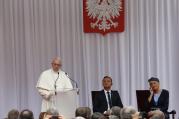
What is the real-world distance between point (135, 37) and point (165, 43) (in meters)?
0.61

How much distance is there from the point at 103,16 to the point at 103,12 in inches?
3.3

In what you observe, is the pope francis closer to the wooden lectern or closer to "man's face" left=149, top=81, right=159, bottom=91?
the wooden lectern

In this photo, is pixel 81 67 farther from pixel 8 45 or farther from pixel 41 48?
pixel 8 45

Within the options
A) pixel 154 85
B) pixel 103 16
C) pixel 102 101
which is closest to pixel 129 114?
pixel 154 85

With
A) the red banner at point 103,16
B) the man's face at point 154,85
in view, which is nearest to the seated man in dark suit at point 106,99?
the man's face at point 154,85

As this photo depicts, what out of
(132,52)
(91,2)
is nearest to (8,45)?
(91,2)

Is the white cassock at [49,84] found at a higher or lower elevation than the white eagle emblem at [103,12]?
lower

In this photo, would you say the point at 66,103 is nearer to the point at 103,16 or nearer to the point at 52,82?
the point at 52,82

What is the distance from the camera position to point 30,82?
941 cm

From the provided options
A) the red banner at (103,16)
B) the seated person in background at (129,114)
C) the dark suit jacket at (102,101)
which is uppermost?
the red banner at (103,16)

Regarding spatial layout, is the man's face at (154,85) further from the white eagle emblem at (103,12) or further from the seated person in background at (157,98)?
the white eagle emblem at (103,12)

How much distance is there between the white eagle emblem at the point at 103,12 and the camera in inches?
348

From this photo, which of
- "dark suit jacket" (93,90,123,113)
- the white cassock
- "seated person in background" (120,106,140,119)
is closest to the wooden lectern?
the white cassock

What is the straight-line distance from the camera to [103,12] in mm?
8930
